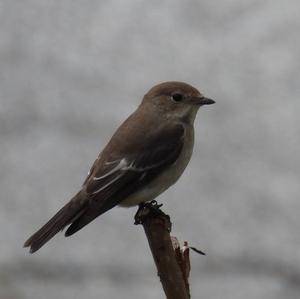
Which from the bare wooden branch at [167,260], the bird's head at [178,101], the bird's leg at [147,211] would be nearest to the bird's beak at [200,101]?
the bird's head at [178,101]

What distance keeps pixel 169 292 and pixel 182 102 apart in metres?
2.39

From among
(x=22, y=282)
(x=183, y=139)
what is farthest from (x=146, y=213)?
(x=22, y=282)

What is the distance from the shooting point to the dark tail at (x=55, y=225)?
483 cm

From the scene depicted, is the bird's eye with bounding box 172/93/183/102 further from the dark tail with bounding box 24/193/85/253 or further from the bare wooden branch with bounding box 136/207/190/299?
the bare wooden branch with bounding box 136/207/190/299

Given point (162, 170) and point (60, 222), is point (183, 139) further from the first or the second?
point (60, 222)

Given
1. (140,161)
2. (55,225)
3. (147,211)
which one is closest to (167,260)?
(147,211)

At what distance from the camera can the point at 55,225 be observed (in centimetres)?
493

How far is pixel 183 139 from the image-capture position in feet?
18.7

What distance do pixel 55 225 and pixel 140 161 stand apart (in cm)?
70

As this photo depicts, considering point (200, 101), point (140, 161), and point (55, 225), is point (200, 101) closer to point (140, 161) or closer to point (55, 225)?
point (140, 161)

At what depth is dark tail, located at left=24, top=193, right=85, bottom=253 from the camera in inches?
190

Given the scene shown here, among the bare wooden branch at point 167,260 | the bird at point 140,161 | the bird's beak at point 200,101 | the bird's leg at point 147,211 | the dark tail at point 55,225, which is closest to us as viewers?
the bare wooden branch at point 167,260

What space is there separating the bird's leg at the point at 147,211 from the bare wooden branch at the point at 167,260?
0.17 metres

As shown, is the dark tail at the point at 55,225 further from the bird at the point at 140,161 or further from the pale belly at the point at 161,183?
the pale belly at the point at 161,183
